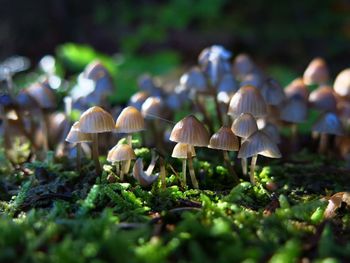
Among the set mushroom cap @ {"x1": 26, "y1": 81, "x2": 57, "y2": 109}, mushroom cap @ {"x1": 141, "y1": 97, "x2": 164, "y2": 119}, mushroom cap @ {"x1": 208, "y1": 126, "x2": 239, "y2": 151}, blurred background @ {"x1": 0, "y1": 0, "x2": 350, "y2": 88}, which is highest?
blurred background @ {"x1": 0, "y1": 0, "x2": 350, "y2": 88}

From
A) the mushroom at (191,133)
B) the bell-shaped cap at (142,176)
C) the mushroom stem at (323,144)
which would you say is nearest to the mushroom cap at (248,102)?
the mushroom at (191,133)

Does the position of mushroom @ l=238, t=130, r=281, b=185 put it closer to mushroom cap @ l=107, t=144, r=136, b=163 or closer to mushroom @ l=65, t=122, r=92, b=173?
mushroom cap @ l=107, t=144, r=136, b=163

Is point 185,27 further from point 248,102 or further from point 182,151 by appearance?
point 182,151

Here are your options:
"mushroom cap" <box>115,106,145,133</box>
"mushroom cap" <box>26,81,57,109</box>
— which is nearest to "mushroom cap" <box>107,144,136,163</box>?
"mushroom cap" <box>115,106,145,133</box>

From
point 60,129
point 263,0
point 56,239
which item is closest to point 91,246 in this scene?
point 56,239

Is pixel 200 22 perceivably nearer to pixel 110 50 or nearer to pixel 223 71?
pixel 110 50

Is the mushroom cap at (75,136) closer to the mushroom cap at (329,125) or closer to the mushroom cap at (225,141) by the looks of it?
the mushroom cap at (225,141)
